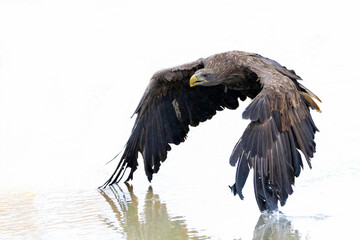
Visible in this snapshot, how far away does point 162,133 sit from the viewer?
6633 millimetres

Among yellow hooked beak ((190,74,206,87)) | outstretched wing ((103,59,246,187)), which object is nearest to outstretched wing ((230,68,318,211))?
yellow hooked beak ((190,74,206,87))

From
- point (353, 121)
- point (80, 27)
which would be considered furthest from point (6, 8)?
point (353, 121)

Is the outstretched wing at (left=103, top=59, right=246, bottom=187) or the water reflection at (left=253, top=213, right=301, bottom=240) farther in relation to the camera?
the outstretched wing at (left=103, top=59, right=246, bottom=187)

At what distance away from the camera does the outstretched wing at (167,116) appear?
6.56 m

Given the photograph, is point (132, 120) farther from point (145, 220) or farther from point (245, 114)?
point (245, 114)

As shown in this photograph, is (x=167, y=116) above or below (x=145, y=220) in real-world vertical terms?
above

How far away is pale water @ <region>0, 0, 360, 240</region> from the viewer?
4.68 m

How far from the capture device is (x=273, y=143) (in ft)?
14.5

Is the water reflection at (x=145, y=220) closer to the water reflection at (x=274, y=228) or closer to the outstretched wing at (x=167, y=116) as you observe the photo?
the water reflection at (x=274, y=228)

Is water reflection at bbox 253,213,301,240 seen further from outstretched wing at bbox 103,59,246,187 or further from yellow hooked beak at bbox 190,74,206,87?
outstretched wing at bbox 103,59,246,187

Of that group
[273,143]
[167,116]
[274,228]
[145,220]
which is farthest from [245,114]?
[167,116]

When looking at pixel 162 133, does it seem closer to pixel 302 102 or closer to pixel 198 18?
pixel 302 102

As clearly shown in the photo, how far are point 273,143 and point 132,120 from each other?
4.99m

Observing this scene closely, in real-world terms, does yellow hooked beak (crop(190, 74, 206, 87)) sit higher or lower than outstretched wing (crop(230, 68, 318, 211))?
higher
